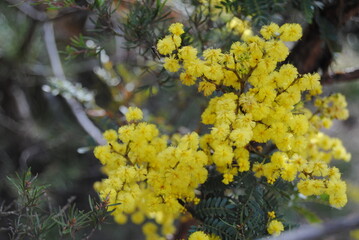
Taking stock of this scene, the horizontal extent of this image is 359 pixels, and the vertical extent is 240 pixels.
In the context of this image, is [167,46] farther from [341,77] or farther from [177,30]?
[341,77]

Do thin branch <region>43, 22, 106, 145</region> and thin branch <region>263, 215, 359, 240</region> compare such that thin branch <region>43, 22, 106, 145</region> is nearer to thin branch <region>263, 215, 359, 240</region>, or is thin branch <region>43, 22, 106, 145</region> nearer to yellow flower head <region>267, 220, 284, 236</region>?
yellow flower head <region>267, 220, 284, 236</region>

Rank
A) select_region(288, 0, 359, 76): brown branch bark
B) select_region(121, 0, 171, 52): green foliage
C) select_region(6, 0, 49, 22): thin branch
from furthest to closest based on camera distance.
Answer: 1. select_region(6, 0, 49, 22): thin branch
2. select_region(288, 0, 359, 76): brown branch bark
3. select_region(121, 0, 171, 52): green foliage

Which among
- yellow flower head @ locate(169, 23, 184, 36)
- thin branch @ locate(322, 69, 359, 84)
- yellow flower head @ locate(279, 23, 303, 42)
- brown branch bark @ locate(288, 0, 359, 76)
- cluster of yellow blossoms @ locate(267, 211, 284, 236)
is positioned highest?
yellow flower head @ locate(279, 23, 303, 42)

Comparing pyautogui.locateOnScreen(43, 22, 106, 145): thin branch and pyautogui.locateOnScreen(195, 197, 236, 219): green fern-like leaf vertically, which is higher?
pyautogui.locateOnScreen(195, 197, 236, 219): green fern-like leaf

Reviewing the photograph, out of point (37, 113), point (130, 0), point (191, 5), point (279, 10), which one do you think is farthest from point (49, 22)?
point (279, 10)

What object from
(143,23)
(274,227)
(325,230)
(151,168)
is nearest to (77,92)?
(143,23)

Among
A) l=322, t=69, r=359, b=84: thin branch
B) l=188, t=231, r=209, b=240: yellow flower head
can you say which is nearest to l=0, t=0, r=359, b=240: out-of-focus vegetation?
l=322, t=69, r=359, b=84: thin branch
